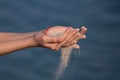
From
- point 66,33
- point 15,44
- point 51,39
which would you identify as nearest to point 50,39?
point 51,39

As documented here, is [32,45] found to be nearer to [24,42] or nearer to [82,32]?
[24,42]

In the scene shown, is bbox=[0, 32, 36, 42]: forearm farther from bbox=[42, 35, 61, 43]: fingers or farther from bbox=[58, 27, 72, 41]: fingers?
bbox=[58, 27, 72, 41]: fingers

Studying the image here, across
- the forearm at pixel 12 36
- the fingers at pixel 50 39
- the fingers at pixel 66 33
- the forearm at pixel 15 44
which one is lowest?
the fingers at pixel 50 39

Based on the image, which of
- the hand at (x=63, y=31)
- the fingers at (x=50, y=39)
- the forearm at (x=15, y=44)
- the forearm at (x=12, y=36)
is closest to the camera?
the fingers at (x=50, y=39)

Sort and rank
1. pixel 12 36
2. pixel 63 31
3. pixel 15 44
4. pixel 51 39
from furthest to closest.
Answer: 1. pixel 12 36
2. pixel 15 44
3. pixel 63 31
4. pixel 51 39

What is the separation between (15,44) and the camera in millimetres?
5938

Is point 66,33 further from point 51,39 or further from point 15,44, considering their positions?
point 15,44

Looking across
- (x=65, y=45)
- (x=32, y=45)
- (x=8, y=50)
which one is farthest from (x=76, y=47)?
(x=8, y=50)

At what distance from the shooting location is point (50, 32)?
5.63m

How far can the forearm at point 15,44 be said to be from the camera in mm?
5804

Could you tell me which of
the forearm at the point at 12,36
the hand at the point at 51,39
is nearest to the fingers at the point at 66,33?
the hand at the point at 51,39

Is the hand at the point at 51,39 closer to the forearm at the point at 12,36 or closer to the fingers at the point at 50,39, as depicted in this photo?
the fingers at the point at 50,39

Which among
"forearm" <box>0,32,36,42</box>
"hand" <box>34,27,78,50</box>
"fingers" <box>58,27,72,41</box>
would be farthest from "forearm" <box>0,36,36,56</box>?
"fingers" <box>58,27,72,41</box>

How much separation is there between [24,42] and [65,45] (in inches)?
24.1
